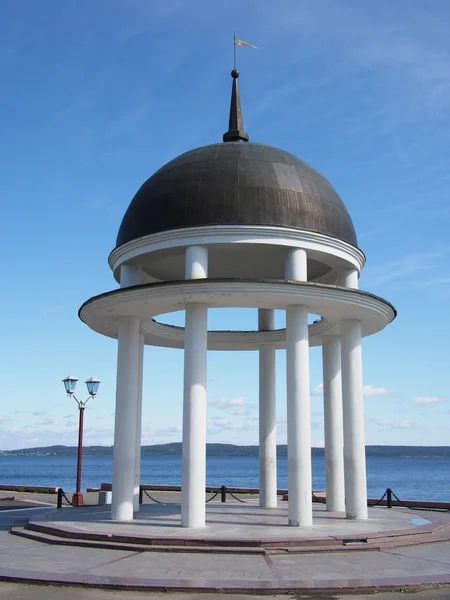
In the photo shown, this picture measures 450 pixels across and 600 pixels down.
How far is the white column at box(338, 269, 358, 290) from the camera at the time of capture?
2428cm

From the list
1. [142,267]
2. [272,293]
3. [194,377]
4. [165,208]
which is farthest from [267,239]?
[142,267]

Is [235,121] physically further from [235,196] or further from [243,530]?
[243,530]

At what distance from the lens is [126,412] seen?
2306 centimetres

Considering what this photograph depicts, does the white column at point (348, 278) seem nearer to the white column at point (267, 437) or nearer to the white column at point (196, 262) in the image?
the white column at point (196, 262)

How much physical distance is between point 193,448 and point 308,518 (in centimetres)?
414

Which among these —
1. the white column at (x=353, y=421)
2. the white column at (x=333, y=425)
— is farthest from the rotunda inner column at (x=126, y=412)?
the white column at (x=333, y=425)

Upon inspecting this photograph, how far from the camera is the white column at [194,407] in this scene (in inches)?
792

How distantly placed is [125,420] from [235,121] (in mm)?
12484

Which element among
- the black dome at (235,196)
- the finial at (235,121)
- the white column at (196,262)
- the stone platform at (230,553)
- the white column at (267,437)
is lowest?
the stone platform at (230,553)

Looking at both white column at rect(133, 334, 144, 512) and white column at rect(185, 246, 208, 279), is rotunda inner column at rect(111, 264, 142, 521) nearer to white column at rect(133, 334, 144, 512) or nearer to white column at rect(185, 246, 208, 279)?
white column at rect(133, 334, 144, 512)

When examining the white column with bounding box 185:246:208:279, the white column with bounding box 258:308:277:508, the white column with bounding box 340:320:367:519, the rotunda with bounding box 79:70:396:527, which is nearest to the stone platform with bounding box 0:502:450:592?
the white column with bounding box 340:320:367:519

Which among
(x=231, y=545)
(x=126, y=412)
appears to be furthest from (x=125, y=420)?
(x=231, y=545)

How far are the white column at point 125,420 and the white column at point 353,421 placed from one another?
7.41 meters

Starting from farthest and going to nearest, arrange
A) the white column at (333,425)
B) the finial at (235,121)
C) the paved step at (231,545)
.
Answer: the finial at (235,121) → the white column at (333,425) → the paved step at (231,545)
